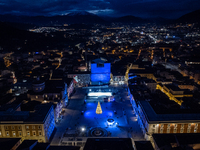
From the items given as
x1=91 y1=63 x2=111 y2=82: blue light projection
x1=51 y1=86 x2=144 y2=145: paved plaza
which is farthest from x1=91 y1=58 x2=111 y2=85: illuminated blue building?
x1=51 y1=86 x2=144 y2=145: paved plaza

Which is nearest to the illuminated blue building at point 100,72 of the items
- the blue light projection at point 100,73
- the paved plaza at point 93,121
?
the blue light projection at point 100,73

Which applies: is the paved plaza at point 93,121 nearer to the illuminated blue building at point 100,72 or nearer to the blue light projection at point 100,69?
the illuminated blue building at point 100,72

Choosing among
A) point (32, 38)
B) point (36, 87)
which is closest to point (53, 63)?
point (36, 87)

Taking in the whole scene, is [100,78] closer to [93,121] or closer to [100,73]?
[100,73]

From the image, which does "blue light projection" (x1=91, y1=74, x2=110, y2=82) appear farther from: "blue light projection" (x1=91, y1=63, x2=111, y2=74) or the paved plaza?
the paved plaza

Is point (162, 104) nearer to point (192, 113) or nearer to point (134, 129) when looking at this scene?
point (192, 113)
